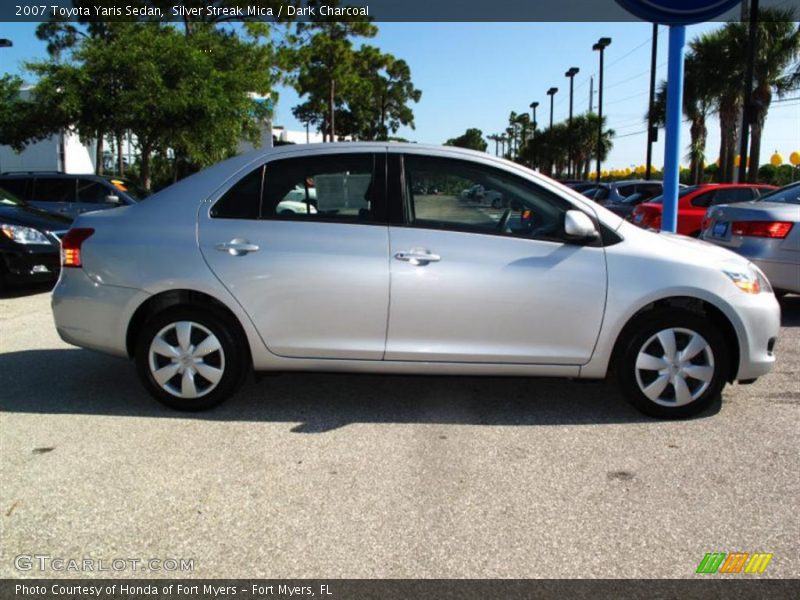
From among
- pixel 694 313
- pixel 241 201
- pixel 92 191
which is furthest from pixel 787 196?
pixel 92 191

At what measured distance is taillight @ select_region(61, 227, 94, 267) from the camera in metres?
4.56

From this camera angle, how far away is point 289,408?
4.72 m

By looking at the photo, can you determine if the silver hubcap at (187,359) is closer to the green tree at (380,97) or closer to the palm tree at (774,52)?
the palm tree at (774,52)

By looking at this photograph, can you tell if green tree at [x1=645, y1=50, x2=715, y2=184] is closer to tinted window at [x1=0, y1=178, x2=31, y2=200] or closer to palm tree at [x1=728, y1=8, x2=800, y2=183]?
palm tree at [x1=728, y1=8, x2=800, y2=183]

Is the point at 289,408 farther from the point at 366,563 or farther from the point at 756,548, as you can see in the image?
the point at 756,548

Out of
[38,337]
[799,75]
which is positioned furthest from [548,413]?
[799,75]

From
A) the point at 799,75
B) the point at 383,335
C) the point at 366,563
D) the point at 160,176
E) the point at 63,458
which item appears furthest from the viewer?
the point at 160,176

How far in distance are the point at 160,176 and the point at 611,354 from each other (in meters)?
29.5

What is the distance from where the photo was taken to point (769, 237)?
7.34 meters

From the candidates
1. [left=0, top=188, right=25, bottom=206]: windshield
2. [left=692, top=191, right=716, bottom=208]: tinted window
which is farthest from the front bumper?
[left=0, top=188, right=25, bottom=206]: windshield

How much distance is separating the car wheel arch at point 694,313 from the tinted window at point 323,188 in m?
1.75

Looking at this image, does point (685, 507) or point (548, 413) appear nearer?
point (685, 507)

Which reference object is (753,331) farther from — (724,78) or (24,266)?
(724,78)

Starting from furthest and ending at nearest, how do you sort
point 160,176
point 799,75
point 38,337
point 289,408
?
point 160,176 < point 799,75 < point 38,337 < point 289,408
